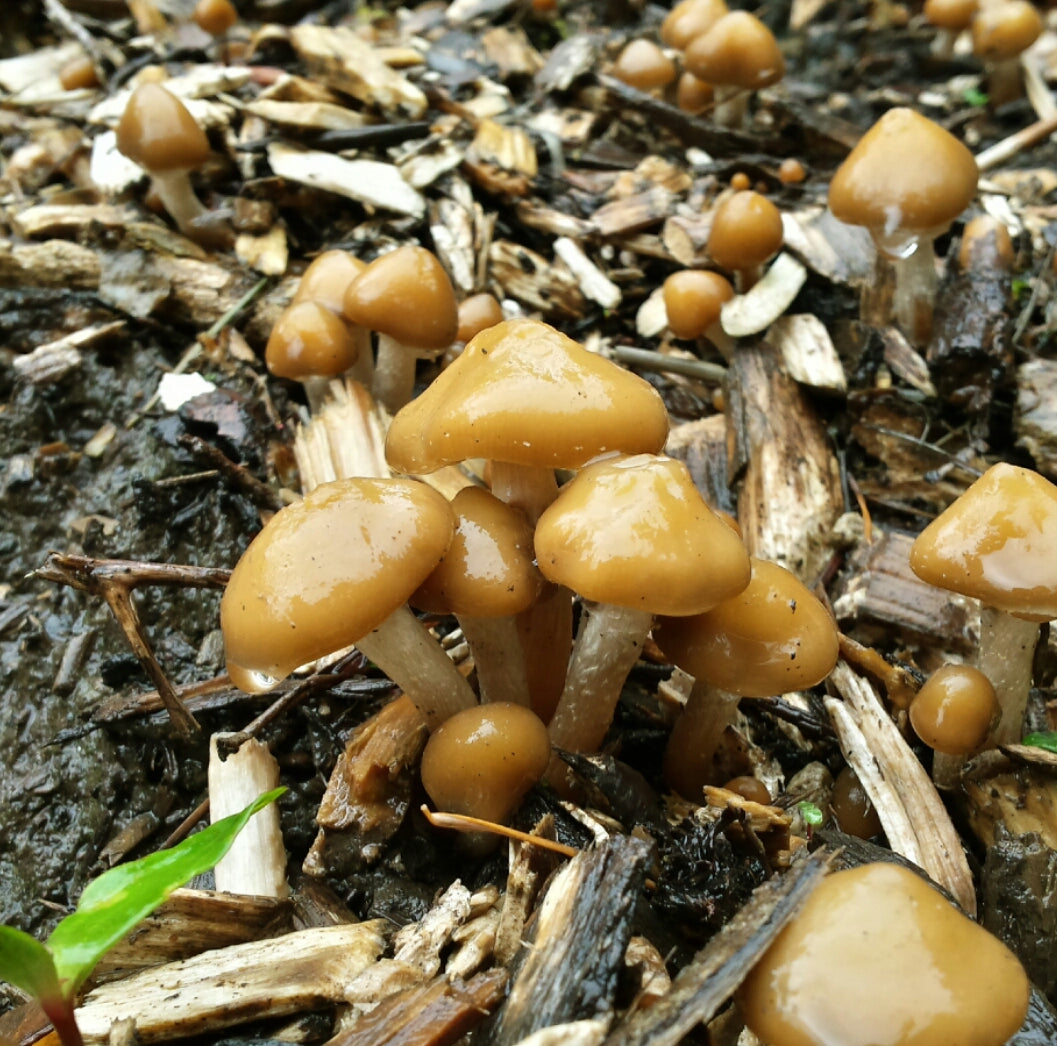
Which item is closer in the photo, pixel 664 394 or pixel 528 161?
pixel 664 394

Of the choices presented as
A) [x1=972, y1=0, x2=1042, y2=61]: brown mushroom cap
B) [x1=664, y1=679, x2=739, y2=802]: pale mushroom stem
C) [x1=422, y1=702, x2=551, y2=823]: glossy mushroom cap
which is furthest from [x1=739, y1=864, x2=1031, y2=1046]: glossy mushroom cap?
[x1=972, y1=0, x2=1042, y2=61]: brown mushroom cap

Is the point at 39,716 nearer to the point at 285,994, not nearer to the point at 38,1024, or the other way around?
the point at 38,1024

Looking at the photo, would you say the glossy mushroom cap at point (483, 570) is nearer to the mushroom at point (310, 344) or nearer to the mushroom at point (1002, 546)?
the mushroom at point (1002, 546)

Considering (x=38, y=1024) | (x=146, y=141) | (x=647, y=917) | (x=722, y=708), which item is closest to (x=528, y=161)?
(x=146, y=141)

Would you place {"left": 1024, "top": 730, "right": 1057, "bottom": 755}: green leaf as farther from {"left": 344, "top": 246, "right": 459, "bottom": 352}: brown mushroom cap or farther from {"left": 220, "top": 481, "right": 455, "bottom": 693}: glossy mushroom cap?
{"left": 344, "top": 246, "right": 459, "bottom": 352}: brown mushroom cap

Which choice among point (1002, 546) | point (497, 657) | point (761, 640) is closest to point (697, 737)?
point (761, 640)

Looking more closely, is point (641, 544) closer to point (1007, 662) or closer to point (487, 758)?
point (487, 758)
